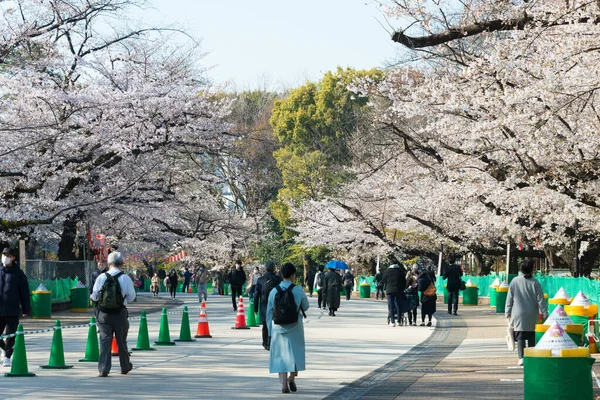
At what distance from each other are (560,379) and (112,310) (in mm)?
6687

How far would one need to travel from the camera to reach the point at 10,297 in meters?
15.1

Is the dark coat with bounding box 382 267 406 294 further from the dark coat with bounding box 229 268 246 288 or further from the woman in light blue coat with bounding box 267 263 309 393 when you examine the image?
the woman in light blue coat with bounding box 267 263 309 393

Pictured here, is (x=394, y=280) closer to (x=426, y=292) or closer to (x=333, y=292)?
(x=426, y=292)

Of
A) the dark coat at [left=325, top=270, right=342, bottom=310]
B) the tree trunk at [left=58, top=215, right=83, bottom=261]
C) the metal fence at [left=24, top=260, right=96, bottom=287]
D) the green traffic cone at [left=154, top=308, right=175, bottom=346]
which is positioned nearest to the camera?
the green traffic cone at [left=154, top=308, right=175, bottom=346]

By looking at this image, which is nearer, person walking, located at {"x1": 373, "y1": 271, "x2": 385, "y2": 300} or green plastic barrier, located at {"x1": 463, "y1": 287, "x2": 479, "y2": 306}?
green plastic barrier, located at {"x1": 463, "y1": 287, "x2": 479, "y2": 306}

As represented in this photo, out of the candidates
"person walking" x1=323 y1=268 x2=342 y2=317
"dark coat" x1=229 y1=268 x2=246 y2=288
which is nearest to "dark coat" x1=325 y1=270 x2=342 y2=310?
"person walking" x1=323 y1=268 x2=342 y2=317

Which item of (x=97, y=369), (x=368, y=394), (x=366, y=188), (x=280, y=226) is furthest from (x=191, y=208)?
(x=368, y=394)

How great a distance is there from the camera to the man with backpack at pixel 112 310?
13844mm

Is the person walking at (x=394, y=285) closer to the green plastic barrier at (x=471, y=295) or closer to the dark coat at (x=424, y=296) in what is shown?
the dark coat at (x=424, y=296)

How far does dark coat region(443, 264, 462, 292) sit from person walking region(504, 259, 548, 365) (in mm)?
16602

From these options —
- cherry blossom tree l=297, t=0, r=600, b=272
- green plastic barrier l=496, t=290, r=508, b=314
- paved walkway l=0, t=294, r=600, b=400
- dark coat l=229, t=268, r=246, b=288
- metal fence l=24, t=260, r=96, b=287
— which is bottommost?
paved walkway l=0, t=294, r=600, b=400

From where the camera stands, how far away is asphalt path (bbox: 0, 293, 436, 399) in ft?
40.3

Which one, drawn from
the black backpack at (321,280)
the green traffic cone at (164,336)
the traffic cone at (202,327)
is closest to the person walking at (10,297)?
the green traffic cone at (164,336)

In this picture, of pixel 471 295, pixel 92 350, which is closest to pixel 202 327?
pixel 92 350
